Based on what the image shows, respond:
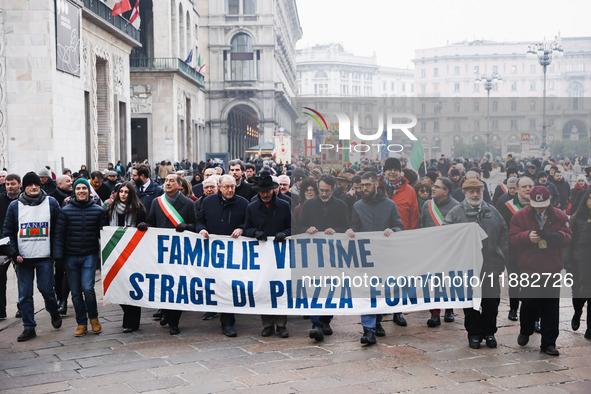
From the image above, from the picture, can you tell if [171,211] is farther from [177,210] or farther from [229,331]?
[229,331]

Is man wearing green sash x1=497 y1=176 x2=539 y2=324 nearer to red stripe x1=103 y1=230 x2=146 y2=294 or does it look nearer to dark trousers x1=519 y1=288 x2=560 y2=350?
dark trousers x1=519 y1=288 x2=560 y2=350

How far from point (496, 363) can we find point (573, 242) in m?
1.87

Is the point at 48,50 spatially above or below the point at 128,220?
above

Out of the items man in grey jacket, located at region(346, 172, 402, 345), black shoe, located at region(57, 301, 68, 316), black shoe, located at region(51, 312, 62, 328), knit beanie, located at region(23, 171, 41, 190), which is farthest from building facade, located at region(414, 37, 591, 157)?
black shoe, located at region(57, 301, 68, 316)

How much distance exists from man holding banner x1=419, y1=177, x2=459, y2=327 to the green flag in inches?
19.0

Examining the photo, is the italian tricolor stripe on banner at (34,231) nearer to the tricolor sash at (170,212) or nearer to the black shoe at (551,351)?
the tricolor sash at (170,212)

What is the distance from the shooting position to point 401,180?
7.93 m

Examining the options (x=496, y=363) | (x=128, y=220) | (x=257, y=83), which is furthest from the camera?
(x=257, y=83)

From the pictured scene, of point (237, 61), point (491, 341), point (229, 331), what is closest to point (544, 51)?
point (491, 341)

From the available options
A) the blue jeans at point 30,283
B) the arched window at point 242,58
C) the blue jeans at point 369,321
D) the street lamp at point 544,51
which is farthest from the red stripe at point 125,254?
the arched window at point 242,58

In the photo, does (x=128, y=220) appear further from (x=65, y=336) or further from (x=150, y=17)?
(x=150, y=17)

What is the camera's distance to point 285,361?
21.2 ft

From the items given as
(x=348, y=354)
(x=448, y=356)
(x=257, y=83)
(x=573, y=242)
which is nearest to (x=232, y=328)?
(x=348, y=354)

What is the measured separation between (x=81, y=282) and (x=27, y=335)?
0.74 m
